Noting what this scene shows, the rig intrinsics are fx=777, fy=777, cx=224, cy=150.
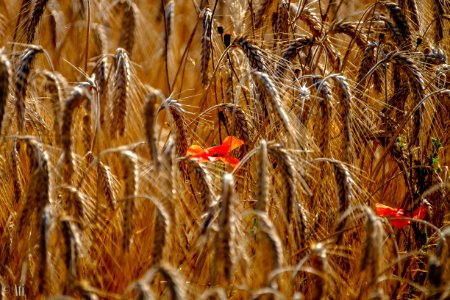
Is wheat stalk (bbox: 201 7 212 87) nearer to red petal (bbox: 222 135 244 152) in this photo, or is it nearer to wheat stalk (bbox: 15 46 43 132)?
red petal (bbox: 222 135 244 152)

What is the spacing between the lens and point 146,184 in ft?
8.07

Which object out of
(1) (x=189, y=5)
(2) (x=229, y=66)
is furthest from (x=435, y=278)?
(1) (x=189, y=5)

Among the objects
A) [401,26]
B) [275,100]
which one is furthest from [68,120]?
[401,26]

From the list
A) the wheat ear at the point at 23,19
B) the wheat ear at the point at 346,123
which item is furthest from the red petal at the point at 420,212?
the wheat ear at the point at 23,19

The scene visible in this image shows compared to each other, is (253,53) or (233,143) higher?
(253,53)

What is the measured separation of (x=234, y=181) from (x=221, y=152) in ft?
1.08

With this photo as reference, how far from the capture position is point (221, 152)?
109 inches

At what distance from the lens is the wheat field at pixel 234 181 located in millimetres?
1982

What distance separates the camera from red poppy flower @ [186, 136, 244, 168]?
2.69 metres

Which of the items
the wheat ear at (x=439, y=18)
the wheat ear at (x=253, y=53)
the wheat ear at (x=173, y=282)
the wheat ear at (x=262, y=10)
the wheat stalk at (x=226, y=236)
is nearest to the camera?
the wheat ear at (x=173, y=282)

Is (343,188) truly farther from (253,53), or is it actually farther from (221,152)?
(253,53)

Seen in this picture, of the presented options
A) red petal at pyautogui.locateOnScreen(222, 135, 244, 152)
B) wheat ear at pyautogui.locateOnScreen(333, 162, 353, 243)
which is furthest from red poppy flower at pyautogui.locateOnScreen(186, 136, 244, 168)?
wheat ear at pyautogui.locateOnScreen(333, 162, 353, 243)

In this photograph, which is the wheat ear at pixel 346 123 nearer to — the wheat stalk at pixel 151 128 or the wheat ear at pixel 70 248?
the wheat stalk at pixel 151 128

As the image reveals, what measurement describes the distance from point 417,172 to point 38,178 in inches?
58.9
